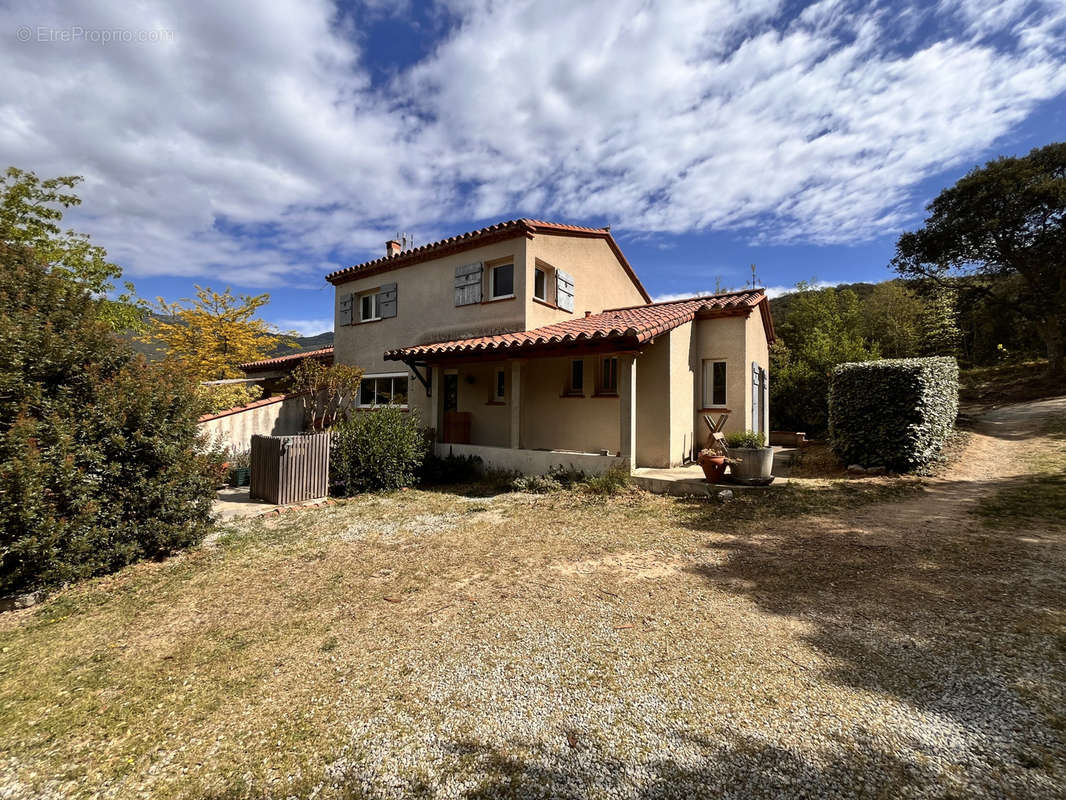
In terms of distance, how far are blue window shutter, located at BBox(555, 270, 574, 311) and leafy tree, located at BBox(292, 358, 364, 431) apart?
21.6 ft

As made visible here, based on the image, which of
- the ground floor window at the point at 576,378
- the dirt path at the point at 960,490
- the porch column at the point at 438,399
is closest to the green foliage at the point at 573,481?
the ground floor window at the point at 576,378

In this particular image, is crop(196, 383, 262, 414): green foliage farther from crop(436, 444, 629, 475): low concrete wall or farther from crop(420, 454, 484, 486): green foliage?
crop(436, 444, 629, 475): low concrete wall

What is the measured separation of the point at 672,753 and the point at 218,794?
2.40 m

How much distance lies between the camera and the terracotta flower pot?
8.78 metres

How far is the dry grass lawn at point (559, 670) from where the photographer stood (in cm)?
231

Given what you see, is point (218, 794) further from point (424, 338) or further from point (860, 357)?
point (860, 357)

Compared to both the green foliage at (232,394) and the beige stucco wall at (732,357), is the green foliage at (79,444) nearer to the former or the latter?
the green foliage at (232,394)

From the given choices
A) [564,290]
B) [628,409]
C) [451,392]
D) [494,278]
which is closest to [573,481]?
[628,409]

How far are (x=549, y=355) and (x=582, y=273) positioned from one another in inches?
198

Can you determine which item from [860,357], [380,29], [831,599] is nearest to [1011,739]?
[831,599]

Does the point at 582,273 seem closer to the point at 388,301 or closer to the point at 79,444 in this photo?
the point at 388,301

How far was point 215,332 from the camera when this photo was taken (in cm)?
2252

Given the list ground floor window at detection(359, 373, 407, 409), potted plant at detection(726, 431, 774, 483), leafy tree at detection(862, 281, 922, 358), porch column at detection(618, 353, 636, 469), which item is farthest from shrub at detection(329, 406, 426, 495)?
leafy tree at detection(862, 281, 922, 358)

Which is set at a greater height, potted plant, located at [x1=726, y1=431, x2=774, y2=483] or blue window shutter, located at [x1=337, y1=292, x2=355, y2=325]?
blue window shutter, located at [x1=337, y1=292, x2=355, y2=325]
